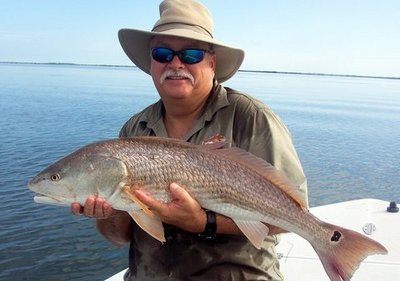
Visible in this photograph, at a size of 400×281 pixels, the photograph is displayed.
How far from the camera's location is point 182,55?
356 centimetres

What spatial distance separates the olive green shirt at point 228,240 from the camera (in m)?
3.24

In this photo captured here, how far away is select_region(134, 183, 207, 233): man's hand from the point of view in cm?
294

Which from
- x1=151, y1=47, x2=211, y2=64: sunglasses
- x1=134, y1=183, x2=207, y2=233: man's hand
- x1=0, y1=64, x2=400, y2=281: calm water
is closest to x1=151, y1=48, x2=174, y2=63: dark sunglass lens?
x1=151, y1=47, x2=211, y2=64: sunglasses

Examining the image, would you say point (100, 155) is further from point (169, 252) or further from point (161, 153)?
point (169, 252)

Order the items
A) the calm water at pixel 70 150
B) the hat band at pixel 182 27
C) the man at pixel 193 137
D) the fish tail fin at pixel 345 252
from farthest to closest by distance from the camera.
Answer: the calm water at pixel 70 150 → the hat band at pixel 182 27 → the man at pixel 193 137 → the fish tail fin at pixel 345 252

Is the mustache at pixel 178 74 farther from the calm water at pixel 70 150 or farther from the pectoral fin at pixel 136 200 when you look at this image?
the calm water at pixel 70 150

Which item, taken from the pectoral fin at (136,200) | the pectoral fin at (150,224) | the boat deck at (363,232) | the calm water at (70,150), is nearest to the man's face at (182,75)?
the pectoral fin at (136,200)

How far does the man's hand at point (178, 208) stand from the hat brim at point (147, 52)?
1316mm

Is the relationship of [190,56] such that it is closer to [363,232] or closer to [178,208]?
[178,208]

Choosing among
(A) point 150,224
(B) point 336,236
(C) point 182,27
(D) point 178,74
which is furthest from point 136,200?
(C) point 182,27

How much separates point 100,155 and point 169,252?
0.93 meters

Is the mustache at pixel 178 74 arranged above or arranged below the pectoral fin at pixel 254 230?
above

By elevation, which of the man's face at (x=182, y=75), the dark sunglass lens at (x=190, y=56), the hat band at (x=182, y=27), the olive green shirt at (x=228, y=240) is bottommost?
the olive green shirt at (x=228, y=240)

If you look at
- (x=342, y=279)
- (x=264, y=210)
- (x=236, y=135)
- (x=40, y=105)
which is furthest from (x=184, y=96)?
(x=40, y=105)
